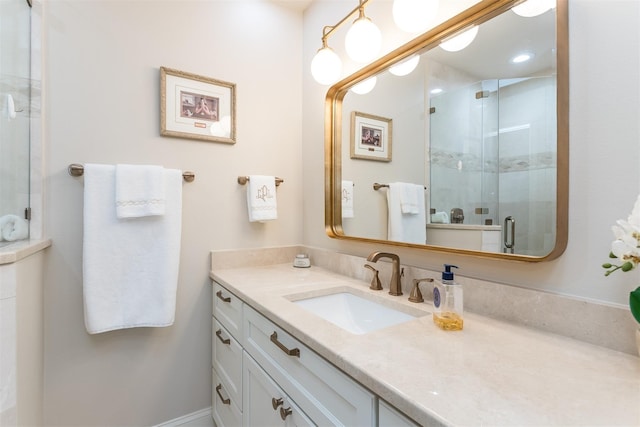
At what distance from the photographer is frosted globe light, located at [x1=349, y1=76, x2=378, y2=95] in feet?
4.60

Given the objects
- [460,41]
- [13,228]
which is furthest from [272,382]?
[460,41]

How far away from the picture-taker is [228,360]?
1.36 metres

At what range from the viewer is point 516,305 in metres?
0.85

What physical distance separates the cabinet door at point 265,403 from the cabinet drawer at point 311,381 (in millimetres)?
26

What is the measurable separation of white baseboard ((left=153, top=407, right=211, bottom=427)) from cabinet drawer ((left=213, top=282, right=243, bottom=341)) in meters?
0.52

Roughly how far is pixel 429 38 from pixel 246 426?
1.61 metres

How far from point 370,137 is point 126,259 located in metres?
1.25

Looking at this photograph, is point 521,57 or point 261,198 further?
point 261,198

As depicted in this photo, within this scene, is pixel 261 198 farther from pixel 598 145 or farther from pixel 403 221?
pixel 598 145

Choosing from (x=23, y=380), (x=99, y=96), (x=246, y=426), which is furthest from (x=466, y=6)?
(x=23, y=380)

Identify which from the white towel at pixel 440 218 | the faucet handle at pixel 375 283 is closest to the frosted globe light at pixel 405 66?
the white towel at pixel 440 218

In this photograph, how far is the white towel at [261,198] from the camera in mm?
1666

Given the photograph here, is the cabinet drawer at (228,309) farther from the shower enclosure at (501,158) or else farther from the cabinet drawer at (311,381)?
the shower enclosure at (501,158)

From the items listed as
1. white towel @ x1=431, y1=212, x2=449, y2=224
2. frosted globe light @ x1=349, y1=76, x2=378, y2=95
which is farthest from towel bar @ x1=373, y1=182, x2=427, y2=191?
frosted globe light @ x1=349, y1=76, x2=378, y2=95
